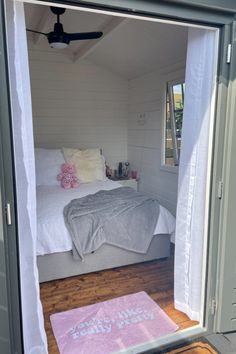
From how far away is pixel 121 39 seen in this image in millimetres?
3420

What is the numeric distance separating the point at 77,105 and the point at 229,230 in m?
3.41

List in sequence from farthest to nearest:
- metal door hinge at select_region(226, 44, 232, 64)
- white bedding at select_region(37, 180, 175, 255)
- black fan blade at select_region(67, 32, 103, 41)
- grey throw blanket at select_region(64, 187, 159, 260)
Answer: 1. black fan blade at select_region(67, 32, 103, 41)
2. grey throw blanket at select_region(64, 187, 159, 260)
3. white bedding at select_region(37, 180, 175, 255)
4. metal door hinge at select_region(226, 44, 232, 64)

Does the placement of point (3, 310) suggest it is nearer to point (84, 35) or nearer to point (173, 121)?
point (84, 35)

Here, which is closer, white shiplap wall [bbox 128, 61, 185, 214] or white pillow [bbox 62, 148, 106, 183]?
white shiplap wall [bbox 128, 61, 185, 214]

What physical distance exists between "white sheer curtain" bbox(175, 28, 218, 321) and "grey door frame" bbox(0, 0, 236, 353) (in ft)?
0.24

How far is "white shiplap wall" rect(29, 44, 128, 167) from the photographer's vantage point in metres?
4.34

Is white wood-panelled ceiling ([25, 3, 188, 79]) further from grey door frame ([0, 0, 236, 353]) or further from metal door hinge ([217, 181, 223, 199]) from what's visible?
metal door hinge ([217, 181, 223, 199])

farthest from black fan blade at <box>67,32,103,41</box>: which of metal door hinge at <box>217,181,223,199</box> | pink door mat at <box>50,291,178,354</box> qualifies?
pink door mat at <box>50,291,178,354</box>

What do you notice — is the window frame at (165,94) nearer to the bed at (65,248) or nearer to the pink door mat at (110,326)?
the bed at (65,248)

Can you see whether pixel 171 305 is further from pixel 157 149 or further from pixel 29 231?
pixel 157 149

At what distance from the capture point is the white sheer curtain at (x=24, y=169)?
1.38 metres

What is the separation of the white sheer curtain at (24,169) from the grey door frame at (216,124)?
0.19ft

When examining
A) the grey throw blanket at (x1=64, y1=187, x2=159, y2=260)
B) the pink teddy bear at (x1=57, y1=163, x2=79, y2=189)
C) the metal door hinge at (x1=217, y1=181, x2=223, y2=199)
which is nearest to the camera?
the metal door hinge at (x1=217, y1=181, x2=223, y2=199)

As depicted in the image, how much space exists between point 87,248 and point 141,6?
204 cm
